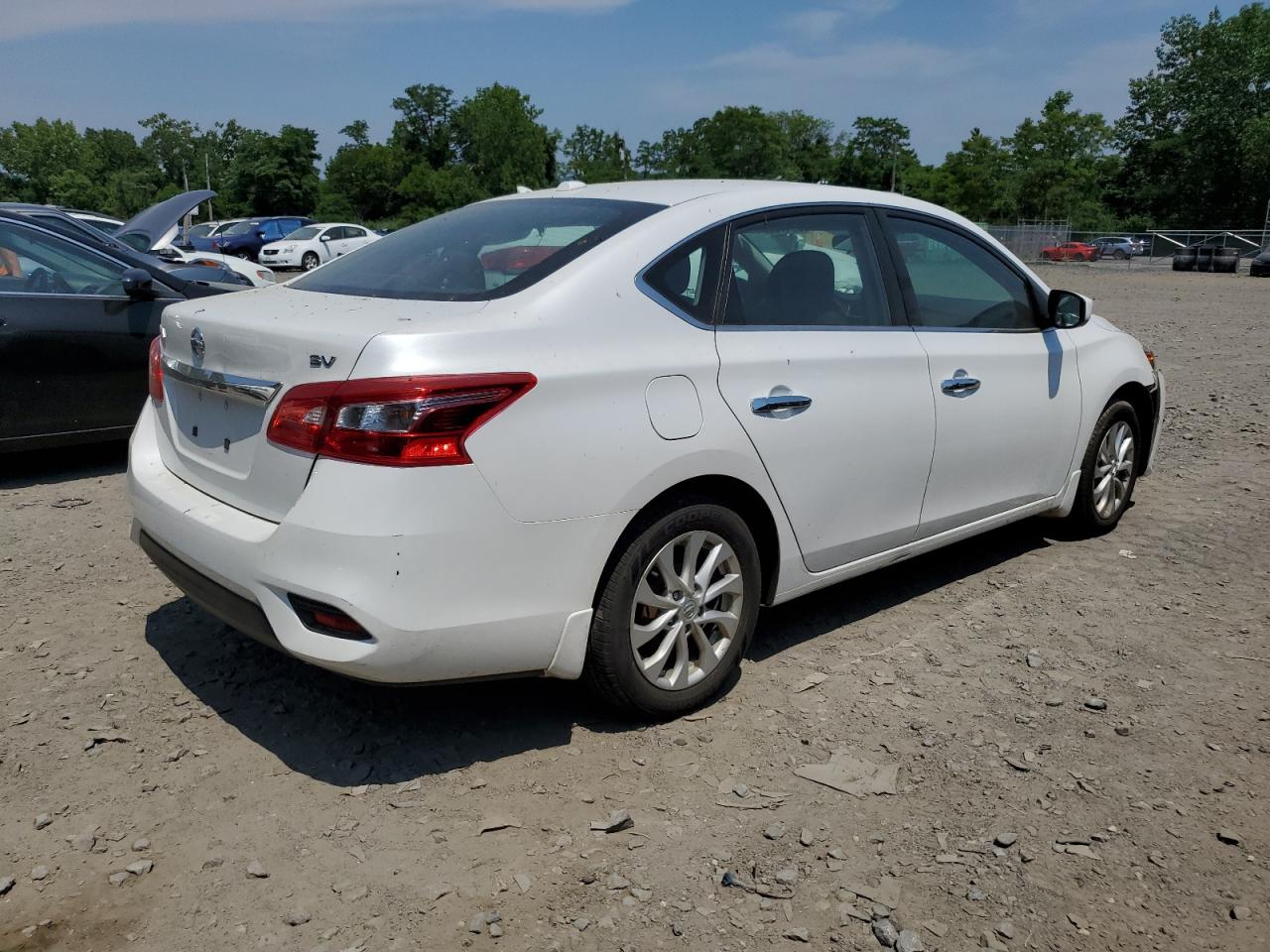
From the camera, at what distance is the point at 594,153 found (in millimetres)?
104438

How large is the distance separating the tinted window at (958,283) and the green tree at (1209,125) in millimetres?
75411

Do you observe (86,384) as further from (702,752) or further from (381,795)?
(702,752)

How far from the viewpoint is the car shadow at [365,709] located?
3332 millimetres

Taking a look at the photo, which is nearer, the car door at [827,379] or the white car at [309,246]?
the car door at [827,379]

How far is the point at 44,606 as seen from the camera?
14.7ft


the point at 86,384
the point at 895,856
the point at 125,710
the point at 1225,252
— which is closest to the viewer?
the point at 895,856

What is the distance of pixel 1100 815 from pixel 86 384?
18.8 ft

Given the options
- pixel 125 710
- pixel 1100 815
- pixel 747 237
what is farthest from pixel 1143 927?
pixel 125 710

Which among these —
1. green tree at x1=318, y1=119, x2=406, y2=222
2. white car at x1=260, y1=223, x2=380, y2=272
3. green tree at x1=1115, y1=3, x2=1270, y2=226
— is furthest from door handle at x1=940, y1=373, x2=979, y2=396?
green tree at x1=318, y1=119, x2=406, y2=222

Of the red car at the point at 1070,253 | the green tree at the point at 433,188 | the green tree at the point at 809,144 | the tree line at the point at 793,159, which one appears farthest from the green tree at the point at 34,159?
the red car at the point at 1070,253

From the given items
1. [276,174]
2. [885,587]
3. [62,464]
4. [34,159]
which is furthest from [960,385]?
[34,159]

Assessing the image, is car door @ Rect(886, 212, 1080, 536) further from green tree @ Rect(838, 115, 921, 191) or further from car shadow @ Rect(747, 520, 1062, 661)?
green tree @ Rect(838, 115, 921, 191)

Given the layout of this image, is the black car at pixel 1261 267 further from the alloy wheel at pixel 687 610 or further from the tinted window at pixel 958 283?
the alloy wheel at pixel 687 610

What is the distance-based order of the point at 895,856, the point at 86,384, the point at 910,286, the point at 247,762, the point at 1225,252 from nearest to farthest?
1. the point at 895,856
2. the point at 247,762
3. the point at 910,286
4. the point at 86,384
5. the point at 1225,252
